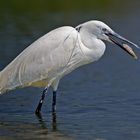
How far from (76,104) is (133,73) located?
2.60m

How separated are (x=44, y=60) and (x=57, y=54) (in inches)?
8.3

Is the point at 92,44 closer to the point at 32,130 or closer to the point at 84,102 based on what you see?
the point at 84,102

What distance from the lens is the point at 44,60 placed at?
10.3 meters

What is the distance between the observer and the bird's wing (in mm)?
10250

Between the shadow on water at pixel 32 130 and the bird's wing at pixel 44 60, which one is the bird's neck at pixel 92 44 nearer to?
the bird's wing at pixel 44 60

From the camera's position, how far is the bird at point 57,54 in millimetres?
10227

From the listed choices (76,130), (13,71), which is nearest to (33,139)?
(76,130)

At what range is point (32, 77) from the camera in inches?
408

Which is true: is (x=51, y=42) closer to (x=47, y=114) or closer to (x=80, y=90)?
(x=47, y=114)

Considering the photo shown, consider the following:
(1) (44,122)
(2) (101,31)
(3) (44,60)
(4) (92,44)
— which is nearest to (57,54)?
(3) (44,60)

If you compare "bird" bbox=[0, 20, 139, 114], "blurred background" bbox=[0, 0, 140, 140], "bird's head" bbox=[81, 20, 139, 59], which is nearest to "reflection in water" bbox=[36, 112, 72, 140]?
"blurred background" bbox=[0, 0, 140, 140]

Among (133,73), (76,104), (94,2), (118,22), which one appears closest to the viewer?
(76,104)

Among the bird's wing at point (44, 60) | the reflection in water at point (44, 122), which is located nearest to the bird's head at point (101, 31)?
the bird's wing at point (44, 60)

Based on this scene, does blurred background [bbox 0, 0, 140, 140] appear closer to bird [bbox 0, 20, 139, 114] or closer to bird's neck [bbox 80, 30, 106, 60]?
bird [bbox 0, 20, 139, 114]
